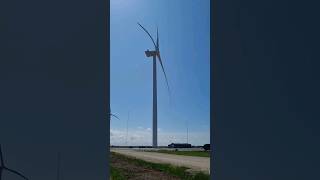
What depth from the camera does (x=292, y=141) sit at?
499cm

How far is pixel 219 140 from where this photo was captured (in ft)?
17.6
